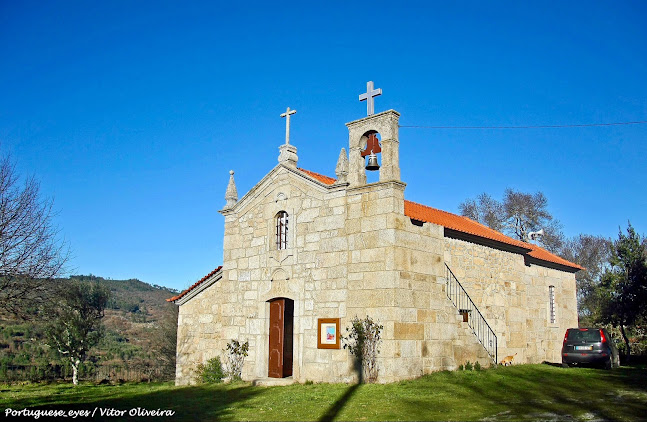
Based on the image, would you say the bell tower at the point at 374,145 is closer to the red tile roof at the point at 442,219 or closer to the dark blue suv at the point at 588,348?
the red tile roof at the point at 442,219

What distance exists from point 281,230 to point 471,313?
249 inches

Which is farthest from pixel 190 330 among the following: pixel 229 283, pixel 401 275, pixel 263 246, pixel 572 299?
pixel 572 299

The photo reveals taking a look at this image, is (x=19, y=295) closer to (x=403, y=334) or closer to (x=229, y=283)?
(x=229, y=283)

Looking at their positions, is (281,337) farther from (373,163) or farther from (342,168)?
(373,163)

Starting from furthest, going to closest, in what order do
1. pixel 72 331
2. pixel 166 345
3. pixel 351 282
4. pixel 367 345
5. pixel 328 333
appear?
pixel 166 345 → pixel 72 331 → pixel 328 333 → pixel 351 282 → pixel 367 345

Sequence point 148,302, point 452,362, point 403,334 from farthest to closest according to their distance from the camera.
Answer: point 148,302 < point 452,362 < point 403,334

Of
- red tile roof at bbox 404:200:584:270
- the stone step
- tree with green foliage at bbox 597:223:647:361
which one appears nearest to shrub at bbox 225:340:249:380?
the stone step

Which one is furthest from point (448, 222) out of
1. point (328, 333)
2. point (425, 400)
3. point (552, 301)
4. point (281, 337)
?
point (425, 400)

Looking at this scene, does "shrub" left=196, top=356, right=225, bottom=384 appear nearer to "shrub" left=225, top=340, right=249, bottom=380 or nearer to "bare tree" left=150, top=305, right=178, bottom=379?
"shrub" left=225, top=340, right=249, bottom=380

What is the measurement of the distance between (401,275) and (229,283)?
249 inches

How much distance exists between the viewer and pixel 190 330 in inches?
727

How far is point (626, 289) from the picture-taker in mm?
24031

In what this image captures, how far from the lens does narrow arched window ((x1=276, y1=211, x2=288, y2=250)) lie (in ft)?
53.7

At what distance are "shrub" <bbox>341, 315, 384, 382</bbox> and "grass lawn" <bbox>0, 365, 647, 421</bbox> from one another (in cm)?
52
